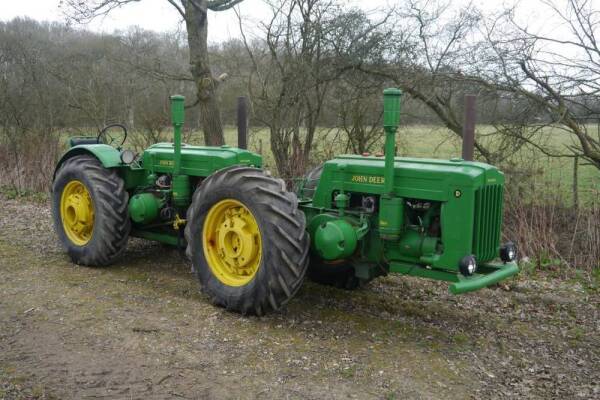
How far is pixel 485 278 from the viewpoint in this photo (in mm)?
4113

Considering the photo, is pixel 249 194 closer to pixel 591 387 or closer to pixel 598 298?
pixel 591 387

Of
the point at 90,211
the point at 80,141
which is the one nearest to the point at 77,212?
the point at 90,211

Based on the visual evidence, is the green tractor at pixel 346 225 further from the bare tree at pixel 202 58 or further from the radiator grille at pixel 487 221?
the bare tree at pixel 202 58

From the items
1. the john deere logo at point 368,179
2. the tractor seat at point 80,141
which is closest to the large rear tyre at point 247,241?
the john deere logo at point 368,179

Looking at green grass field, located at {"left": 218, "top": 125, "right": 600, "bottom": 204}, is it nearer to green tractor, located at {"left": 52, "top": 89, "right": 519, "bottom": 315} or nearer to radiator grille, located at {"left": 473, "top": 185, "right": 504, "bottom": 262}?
radiator grille, located at {"left": 473, "top": 185, "right": 504, "bottom": 262}

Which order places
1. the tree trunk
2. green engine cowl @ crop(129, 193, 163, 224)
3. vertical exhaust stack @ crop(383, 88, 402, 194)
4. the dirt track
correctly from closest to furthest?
the dirt track → vertical exhaust stack @ crop(383, 88, 402, 194) → green engine cowl @ crop(129, 193, 163, 224) → the tree trunk

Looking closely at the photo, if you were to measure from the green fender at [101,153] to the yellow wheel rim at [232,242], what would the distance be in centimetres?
184

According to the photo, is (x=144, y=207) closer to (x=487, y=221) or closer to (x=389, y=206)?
(x=389, y=206)

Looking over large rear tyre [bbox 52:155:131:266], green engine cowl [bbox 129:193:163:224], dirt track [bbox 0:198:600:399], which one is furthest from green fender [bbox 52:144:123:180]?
dirt track [bbox 0:198:600:399]

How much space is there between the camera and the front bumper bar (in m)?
3.98

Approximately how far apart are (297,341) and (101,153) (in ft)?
10.9

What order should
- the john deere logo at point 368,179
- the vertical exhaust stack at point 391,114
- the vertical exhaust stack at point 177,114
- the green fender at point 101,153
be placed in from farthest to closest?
the green fender at point 101,153 → the vertical exhaust stack at point 177,114 → the john deere logo at point 368,179 → the vertical exhaust stack at point 391,114

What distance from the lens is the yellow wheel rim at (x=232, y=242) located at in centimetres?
469

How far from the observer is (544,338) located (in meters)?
4.50
